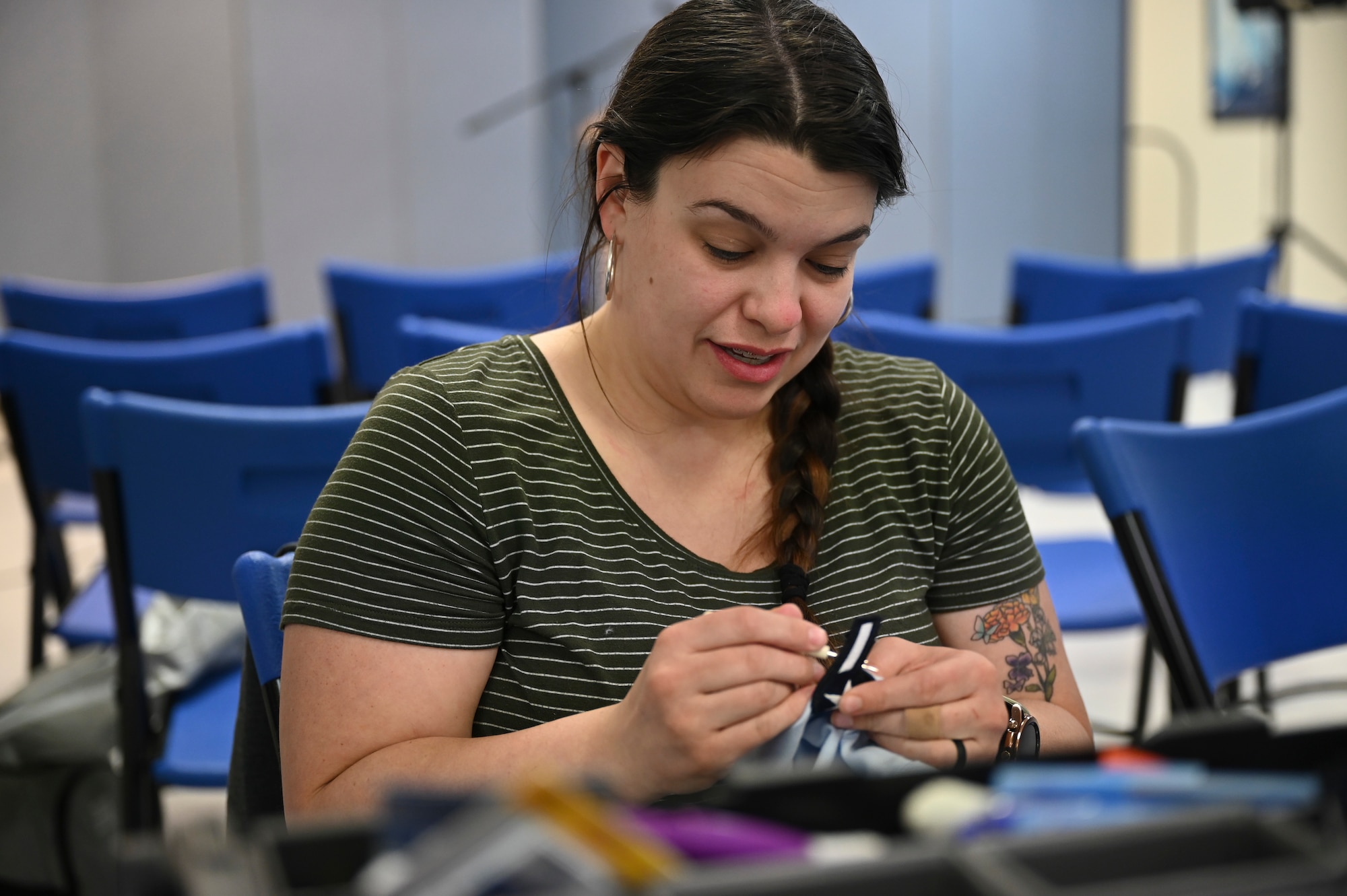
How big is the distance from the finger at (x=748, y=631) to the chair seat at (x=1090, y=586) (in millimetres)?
1259

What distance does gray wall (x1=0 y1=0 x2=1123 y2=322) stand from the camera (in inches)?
244

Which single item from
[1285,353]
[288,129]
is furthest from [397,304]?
[288,129]

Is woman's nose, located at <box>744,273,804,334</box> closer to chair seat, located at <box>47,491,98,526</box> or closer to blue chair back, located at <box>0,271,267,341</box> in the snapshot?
chair seat, located at <box>47,491,98,526</box>

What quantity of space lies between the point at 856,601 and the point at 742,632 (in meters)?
0.33

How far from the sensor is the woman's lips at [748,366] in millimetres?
1170

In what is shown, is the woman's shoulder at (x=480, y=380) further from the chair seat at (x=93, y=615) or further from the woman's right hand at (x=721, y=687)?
the chair seat at (x=93, y=615)

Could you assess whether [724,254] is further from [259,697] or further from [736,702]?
[259,697]

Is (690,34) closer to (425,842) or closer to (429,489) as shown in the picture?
(429,489)

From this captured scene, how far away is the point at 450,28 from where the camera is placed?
6.48 metres

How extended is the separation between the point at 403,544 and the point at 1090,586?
1573 millimetres

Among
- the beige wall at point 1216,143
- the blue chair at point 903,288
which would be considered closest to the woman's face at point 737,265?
the blue chair at point 903,288

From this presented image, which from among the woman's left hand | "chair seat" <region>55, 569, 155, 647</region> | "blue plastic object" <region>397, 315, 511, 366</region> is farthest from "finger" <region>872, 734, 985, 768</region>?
"chair seat" <region>55, 569, 155, 647</region>

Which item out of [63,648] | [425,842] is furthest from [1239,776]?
[63,648]

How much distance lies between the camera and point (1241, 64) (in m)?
7.68
